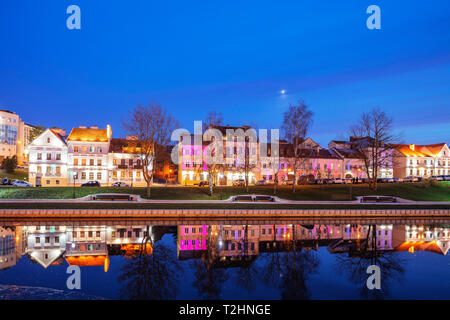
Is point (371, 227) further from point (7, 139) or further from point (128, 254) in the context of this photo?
point (7, 139)

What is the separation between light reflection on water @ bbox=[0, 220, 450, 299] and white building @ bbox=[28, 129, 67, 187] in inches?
1188

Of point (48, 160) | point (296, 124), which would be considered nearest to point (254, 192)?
point (296, 124)

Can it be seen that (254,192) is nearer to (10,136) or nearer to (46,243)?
(46,243)

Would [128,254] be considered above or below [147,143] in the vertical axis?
below

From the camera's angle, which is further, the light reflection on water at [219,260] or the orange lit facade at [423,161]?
the orange lit facade at [423,161]

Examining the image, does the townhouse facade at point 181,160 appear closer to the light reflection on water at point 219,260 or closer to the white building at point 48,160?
the white building at point 48,160

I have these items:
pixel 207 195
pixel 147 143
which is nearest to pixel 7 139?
pixel 147 143

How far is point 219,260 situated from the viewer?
17.0 meters

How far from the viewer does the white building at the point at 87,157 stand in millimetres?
55781

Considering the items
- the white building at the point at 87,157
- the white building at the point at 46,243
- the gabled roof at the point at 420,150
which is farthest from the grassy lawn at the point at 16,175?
the gabled roof at the point at 420,150

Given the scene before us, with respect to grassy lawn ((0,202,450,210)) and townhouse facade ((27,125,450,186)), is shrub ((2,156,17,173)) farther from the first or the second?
grassy lawn ((0,202,450,210))

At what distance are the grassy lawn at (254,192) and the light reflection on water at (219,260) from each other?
1239cm
